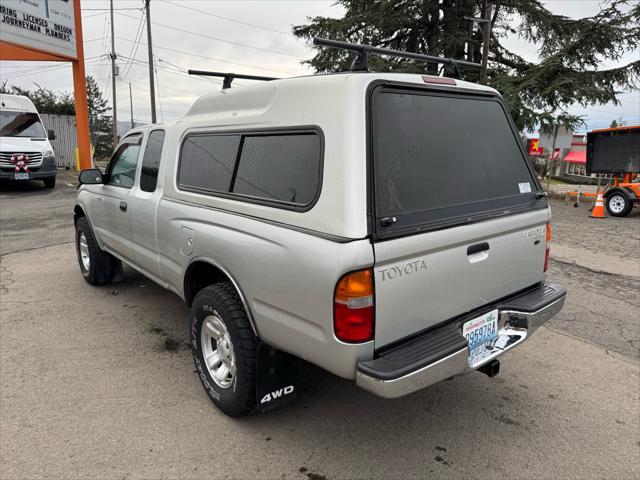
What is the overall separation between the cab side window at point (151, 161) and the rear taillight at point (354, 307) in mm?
2263

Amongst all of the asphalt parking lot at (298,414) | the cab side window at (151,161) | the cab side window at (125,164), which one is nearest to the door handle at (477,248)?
the asphalt parking lot at (298,414)

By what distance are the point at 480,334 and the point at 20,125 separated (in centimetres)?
1448

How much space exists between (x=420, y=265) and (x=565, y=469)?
142cm

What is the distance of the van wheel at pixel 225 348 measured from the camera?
2.56 metres

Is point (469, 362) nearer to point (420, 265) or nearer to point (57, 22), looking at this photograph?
point (420, 265)

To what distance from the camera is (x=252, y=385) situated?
2592 millimetres

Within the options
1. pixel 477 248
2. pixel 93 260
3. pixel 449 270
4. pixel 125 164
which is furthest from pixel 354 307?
pixel 93 260

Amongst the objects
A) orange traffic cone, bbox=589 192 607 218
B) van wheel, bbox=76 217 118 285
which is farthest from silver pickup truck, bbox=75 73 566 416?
orange traffic cone, bbox=589 192 607 218

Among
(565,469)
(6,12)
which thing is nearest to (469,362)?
(565,469)

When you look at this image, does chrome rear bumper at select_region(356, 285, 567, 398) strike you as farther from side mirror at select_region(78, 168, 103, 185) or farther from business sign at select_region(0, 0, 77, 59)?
business sign at select_region(0, 0, 77, 59)

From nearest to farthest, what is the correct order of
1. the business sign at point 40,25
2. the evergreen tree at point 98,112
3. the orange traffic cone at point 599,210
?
the orange traffic cone at point 599,210 → the business sign at point 40,25 → the evergreen tree at point 98,112

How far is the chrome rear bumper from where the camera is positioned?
6.59 feet

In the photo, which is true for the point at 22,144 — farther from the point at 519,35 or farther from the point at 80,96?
the point at 519,35

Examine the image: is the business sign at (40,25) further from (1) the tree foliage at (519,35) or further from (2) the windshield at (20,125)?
(1) the tree foliage at (519,35)
